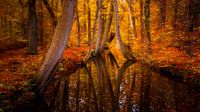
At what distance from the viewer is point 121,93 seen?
507 inches

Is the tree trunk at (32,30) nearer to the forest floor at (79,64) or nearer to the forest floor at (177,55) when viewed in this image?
the forest floor at (79,64)

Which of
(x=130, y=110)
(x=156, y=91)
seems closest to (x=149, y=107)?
(x=130, y=110)

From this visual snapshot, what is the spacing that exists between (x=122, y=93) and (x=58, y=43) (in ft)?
12.3

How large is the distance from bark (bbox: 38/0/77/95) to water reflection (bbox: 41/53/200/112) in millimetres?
1060

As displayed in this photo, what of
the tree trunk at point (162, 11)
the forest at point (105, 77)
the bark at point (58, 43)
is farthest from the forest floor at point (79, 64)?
the tree trunk at point (162, 11)

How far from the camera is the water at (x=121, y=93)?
10602mm

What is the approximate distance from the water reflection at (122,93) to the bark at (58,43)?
1060mm

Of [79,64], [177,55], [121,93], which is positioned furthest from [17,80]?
[177,55]

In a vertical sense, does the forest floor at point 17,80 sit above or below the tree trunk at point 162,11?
below

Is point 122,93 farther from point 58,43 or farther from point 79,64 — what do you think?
point 79,64

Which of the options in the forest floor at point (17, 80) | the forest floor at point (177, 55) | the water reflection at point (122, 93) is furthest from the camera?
the forest floor at point (177, 55)

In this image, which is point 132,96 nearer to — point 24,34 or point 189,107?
point 189,107

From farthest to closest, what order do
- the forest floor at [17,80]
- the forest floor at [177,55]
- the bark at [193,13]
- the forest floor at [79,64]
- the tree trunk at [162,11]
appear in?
the tree trunk at [162,11], the bark at [193,13], the forest floor at [177,55], the forest floor at [79,64], the forest floor at [17,80]

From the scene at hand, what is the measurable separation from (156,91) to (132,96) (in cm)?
142
